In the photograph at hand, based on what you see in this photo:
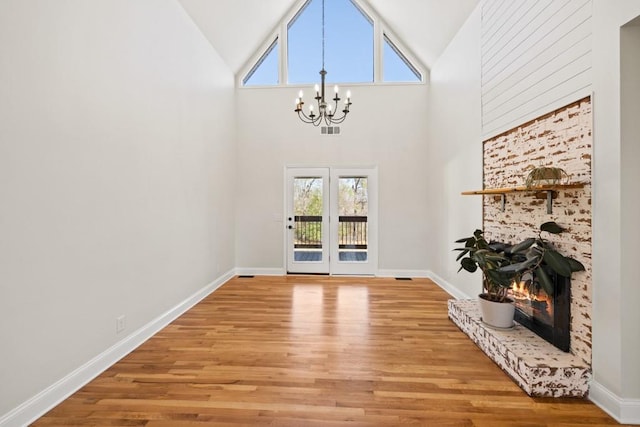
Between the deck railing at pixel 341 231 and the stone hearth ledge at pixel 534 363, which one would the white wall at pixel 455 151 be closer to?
the stone hearth ledge at pixel 534 363

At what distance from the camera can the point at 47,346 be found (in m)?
2.01

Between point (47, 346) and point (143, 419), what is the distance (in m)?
0.81

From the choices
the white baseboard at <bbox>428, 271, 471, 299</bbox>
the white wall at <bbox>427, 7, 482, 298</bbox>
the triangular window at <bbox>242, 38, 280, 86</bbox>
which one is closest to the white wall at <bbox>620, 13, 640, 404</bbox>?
the white wall at <bbox>427, 7, 482, 298</bbox>

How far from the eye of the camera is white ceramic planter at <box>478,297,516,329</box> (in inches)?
108

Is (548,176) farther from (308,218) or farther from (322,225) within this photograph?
(308,218)

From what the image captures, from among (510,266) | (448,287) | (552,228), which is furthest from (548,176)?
(448,287)

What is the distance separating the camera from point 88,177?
7.70 feet

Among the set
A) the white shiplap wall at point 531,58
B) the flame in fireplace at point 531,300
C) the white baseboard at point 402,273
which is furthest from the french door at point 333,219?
the flame in fireplace at point 531,300

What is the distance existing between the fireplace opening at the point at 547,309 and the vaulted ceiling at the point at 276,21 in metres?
3.53

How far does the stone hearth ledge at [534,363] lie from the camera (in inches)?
82.8

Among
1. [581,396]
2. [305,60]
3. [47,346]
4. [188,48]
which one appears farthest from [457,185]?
[47,346]

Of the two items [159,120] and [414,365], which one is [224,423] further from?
[159,120]

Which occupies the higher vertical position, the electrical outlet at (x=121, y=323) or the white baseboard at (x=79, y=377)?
the electrical outlet at (x=121, y=323)

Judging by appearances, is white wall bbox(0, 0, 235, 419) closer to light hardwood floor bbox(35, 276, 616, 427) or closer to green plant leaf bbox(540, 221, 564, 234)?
light hardwood floor bbox(35, 276, 616, 427)
